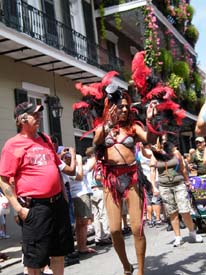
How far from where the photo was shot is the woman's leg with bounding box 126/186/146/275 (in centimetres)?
495

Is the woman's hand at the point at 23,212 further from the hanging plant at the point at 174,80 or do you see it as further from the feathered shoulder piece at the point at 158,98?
the hanging plant at the point at 174,80

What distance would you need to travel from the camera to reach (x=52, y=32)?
13453mm

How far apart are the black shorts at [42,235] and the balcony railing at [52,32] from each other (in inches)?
289

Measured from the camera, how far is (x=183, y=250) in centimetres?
685

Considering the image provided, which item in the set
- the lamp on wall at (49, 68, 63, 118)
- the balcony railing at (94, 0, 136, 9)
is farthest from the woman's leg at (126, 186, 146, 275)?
the balcony railing at (94, 0, 136, 9)

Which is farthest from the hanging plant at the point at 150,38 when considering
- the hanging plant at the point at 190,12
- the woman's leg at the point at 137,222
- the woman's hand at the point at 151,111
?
the woman's hand at the point at 151,111

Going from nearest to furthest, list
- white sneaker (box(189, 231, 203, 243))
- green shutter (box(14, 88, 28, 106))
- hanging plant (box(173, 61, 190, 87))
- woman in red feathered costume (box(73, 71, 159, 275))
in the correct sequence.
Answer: woman in red feathered costume (box(73, 71, 159, 275)) → white sneaker (box(189, 231, 203, 243)) → green shutter (box(14, 88, 28, 106)) → hanging plant (box(173, 61, 190, 87))

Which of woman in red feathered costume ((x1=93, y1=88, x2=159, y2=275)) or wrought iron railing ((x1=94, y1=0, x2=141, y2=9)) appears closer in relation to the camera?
woman in red feathered costume ((x1=93, y1=88, x2=159, y2=275))

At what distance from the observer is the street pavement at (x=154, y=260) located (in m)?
5.66

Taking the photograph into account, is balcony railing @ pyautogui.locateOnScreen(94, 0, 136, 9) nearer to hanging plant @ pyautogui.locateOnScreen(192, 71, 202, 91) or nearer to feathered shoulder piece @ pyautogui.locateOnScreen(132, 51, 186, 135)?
hanging plant @ pyautogui.locateOnScreen(192, 71, 202, 91)

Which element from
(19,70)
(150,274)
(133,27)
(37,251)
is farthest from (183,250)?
(133,27)

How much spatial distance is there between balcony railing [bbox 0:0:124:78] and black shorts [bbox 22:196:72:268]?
7.35m

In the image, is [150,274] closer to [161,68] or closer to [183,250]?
[183,250]

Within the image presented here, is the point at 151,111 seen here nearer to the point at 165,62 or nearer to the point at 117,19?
the point at 117,19
